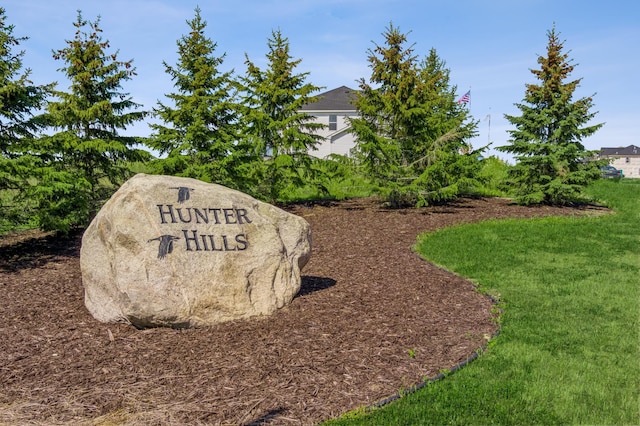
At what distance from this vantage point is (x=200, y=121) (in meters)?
15.5

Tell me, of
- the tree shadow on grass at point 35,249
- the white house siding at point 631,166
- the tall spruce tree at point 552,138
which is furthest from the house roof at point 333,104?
the white house siding at point 631,166

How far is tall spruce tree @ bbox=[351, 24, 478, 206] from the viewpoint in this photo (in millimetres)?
16031

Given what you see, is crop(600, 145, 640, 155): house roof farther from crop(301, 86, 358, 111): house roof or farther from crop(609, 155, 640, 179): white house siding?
crop(301, 86, 358, 111): house roof

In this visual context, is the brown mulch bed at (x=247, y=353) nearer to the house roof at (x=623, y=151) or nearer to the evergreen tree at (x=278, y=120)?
→ the evergreen tree at (x=278, y=120)

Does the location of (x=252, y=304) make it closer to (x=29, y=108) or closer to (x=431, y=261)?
(x=431, y=261)

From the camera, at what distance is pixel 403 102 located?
16516mm

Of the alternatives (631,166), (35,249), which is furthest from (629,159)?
(35,249)

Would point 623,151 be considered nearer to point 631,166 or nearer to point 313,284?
point 631,166

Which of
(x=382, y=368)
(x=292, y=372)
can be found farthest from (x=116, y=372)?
(x=382, y=368)

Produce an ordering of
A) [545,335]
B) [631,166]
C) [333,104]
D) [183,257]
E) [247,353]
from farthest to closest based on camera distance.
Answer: [631,166], [333,104], [545,335], [183,257], [247,353]

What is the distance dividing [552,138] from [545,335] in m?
12.2

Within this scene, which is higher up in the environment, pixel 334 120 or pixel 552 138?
pixel 334 120

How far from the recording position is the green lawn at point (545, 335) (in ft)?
16.0

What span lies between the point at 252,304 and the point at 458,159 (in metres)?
11.2
